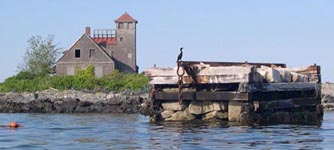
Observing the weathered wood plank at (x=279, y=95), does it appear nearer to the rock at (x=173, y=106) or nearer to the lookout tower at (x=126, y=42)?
the rock at (x=173, y=106)

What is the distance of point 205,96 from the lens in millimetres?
27234

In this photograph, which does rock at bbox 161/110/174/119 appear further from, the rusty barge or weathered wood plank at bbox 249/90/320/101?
weathered wood plank at bbox 249/90/320/101

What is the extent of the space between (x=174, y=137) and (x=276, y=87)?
7517 millimetres

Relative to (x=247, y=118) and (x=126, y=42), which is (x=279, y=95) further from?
(x=126, y=42)

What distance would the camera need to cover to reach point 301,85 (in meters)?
30.3

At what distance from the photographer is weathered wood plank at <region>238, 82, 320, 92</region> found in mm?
26500

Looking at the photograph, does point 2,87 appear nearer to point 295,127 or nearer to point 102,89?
point 102,89

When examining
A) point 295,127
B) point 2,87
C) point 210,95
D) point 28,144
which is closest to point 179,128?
point 210,95

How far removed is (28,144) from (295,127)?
9848 mm

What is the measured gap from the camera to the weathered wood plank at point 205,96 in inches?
1044

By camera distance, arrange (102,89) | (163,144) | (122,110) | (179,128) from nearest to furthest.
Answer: (163,144), (179,128), (122,110), (102,89)

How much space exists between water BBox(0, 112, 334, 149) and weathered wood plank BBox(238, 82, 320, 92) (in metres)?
1.51

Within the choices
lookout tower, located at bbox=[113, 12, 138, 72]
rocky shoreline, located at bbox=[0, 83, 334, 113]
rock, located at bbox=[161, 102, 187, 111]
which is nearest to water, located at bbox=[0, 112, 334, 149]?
rock, located at bbox=[161, 102, 187, 111]

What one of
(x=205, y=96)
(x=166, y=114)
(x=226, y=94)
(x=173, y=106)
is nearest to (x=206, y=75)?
(x=205, y=96)
